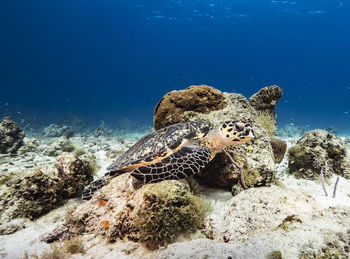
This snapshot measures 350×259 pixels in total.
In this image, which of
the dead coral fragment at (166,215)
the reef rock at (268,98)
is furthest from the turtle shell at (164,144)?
the reef rock at (268,98)

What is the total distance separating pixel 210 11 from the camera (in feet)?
183

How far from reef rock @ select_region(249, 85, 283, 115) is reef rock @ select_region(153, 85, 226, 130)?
7.35ft

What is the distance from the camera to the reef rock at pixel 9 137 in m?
7.40

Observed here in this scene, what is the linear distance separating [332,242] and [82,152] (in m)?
7.91

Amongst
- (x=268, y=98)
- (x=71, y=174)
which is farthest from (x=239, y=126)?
(x=268, y=98)

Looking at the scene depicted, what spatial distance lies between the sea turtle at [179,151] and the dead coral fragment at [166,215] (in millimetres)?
406

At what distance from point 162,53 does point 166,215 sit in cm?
12308

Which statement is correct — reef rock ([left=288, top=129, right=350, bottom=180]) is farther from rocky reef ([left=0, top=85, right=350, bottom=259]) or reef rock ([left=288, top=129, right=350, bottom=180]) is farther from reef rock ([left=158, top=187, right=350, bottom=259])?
reef rock ([left=158, top=187, right=350, bottom=259])

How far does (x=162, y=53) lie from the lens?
112 meters

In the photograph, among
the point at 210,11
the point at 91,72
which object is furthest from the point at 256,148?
the point at 91,72

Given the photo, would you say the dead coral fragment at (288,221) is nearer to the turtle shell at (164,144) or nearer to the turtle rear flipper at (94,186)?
the turtle shell at (164,144)

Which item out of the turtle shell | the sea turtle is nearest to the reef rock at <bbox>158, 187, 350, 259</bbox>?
the sea turtle

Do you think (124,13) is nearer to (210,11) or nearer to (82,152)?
(210,11)

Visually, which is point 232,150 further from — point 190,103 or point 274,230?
point 274,230
